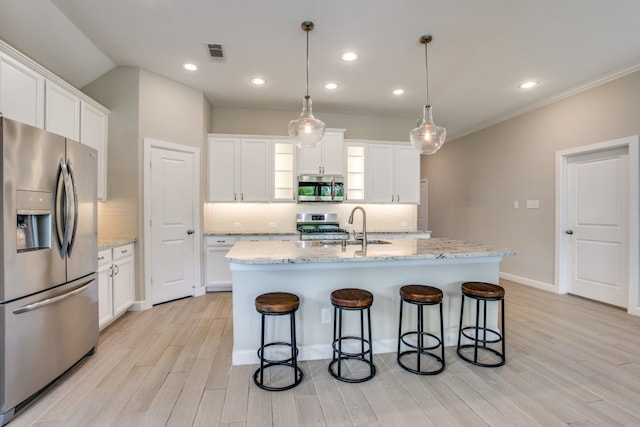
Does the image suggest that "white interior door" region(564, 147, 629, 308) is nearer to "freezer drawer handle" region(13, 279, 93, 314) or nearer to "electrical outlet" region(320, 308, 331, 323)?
"electrical outlet" region(320, 308, 331, 323)

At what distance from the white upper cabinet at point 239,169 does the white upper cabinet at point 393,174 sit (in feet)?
5.83

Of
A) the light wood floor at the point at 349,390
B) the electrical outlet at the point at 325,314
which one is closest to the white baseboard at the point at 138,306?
the light wood floor at the point at 349,390

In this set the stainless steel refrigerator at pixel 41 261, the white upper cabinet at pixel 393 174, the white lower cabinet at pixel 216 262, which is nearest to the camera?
the stainless steel refrigerator at pixel 41 261

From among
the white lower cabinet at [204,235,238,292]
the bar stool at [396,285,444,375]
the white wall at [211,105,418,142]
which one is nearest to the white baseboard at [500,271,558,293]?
the white wall at [211,105,418,142]

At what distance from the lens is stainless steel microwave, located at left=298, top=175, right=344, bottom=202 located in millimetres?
4809

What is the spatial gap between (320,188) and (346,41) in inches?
90.5

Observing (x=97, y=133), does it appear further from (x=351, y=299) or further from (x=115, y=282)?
(x=351, y=299)

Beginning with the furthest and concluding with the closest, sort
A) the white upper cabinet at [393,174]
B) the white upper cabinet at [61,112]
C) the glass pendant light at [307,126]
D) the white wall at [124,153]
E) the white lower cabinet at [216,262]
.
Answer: the white upper cabinet at [393,174] < the white lower cabinet at [216,262] < the white wall at [124,153] < the glass pendant light at [307,126] < the white upper cabinet at [61,112]

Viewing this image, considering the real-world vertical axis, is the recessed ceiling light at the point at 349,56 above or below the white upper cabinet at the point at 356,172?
above

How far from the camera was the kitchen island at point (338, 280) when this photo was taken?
231 cm

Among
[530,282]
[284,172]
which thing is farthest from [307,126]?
[530,282]

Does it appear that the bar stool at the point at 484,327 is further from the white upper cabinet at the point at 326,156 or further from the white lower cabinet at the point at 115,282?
the white lower cabinet at the point at 115,282

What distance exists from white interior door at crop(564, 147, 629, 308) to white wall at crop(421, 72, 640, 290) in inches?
9.2

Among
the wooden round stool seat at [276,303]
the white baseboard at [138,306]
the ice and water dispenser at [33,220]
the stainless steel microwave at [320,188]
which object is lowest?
the white baseboard at [138,306]
